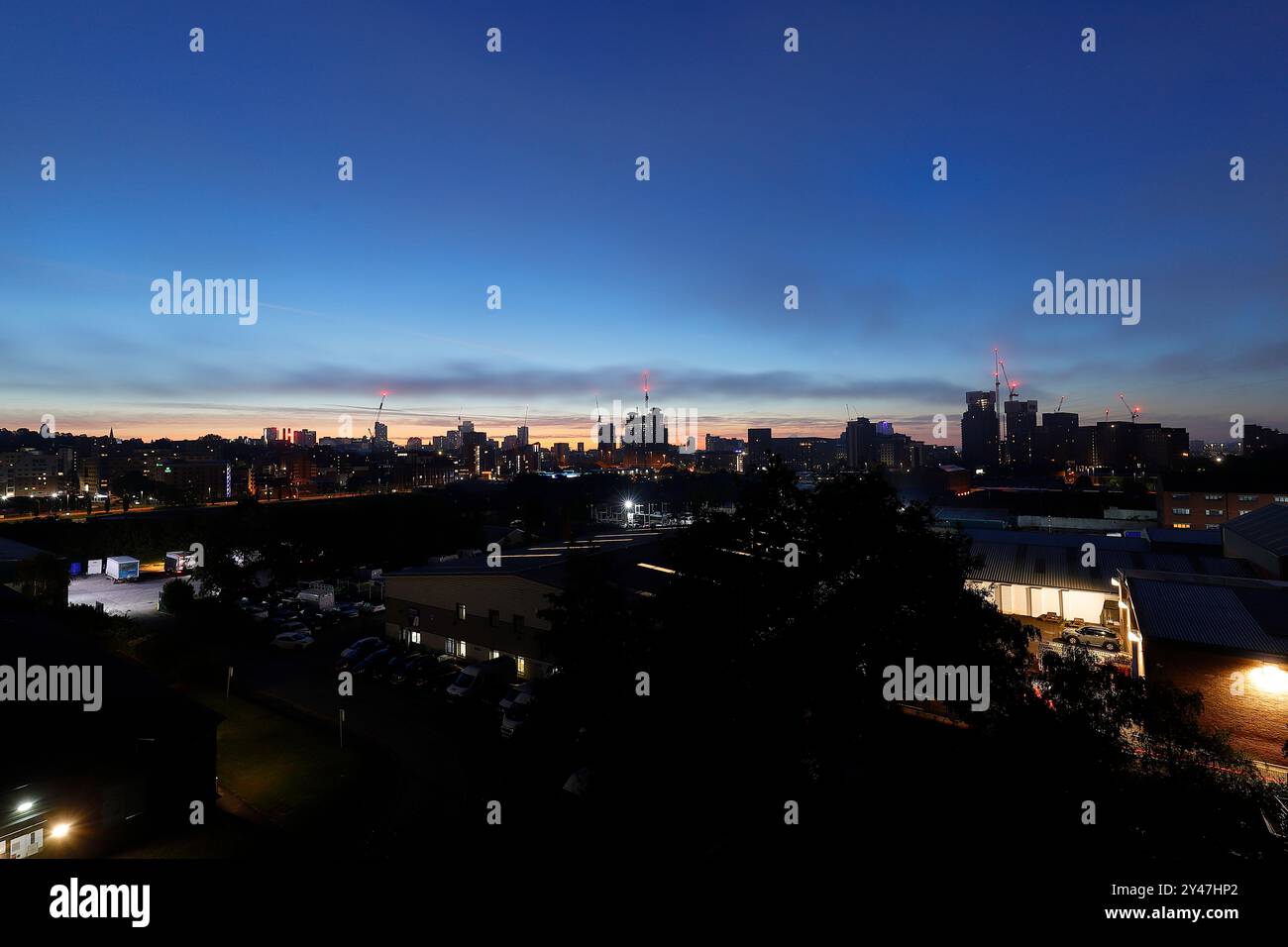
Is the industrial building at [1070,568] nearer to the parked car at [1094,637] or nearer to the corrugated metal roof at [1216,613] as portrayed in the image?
the parked car at [1094,637]

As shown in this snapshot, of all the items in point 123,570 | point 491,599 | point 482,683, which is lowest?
point 482,683

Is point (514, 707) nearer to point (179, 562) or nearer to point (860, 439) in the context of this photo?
point (179, 562)

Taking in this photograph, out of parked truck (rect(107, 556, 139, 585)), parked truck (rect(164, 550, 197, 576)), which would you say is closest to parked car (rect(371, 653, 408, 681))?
parked truck (rect(164, 550, 197, 576))

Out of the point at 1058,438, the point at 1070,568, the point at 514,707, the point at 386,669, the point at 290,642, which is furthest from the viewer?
the point at 1058,438

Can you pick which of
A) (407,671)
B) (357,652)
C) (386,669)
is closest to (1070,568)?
(407,671)

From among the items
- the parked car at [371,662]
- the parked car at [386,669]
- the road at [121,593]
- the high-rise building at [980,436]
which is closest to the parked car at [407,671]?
the parked car at [386,669]

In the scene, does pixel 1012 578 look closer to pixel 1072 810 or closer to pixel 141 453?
pixel 1072 810
